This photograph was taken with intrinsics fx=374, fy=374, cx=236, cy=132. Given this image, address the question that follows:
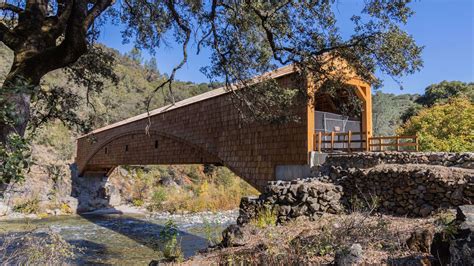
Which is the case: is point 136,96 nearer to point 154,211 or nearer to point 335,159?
point 154,211

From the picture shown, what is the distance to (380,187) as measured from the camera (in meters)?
7.52

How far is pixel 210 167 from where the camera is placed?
29031 millimetres

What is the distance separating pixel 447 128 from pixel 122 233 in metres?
12.6

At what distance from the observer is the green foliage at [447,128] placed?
12094 millimetres

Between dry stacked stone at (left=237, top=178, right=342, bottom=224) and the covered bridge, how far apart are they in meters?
1.28

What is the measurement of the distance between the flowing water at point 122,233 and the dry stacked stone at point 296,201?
1.17 meters

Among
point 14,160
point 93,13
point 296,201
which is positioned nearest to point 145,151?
point 296,201

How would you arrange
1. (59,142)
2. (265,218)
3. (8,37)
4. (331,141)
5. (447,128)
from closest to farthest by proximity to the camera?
(8,37), (265,218), (331,141), (447,128), (59,142)

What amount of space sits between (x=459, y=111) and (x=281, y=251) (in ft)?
39.3

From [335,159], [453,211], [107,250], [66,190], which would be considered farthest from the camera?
[66,190]

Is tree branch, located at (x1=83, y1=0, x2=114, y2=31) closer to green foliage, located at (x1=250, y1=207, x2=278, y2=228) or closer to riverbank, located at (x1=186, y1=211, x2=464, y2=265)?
riverbank, located at (x1=186, y1=211, x2=464, y2=265)

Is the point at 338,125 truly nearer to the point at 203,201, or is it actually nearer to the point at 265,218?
the point at 265,218

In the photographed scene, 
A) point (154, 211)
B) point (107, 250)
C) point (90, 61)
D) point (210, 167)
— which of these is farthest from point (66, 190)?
point (90, 61)

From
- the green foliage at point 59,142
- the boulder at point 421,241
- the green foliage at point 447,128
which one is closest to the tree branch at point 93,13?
the boulder at point 421,241
